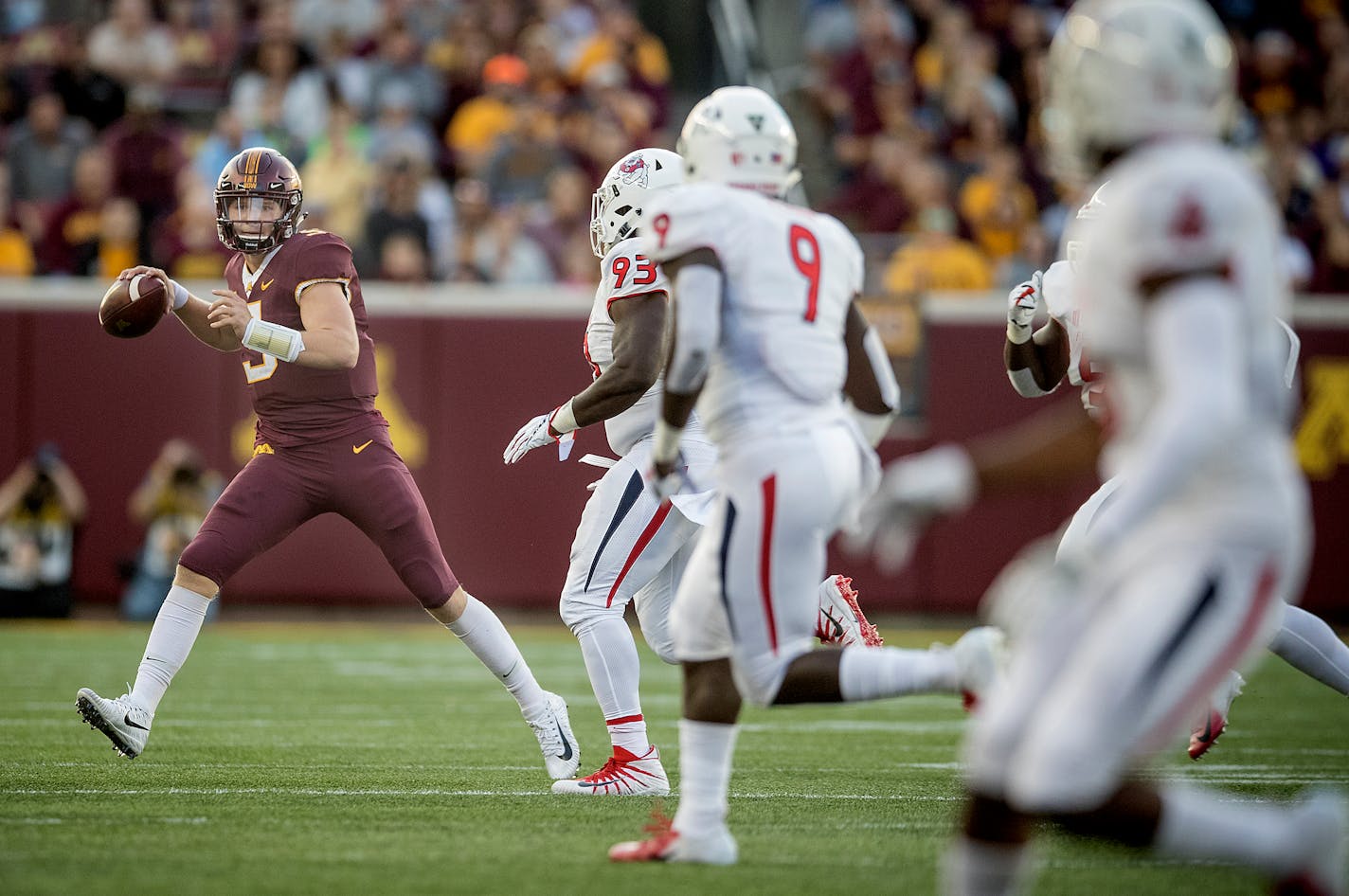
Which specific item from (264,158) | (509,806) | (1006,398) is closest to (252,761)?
(509,806)

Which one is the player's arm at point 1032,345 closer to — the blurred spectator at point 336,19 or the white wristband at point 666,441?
the white wristband at point 666,441

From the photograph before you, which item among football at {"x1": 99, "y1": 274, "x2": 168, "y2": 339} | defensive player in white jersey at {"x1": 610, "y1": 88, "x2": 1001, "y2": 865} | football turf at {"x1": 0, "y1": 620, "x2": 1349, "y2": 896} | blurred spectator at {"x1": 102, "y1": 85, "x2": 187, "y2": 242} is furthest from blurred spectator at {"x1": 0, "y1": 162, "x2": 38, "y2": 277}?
defensive player in white jersey at {"x1": 610, "y1": 88, "x2": 1001, "y2": 865}

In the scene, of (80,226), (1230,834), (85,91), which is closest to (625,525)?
(1230,834)

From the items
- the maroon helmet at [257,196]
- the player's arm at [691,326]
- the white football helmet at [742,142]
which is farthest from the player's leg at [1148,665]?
the maroon helmet at [257,196]

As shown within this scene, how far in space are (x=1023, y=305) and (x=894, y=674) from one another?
6.25 feet

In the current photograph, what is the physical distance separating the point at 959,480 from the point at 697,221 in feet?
3.92

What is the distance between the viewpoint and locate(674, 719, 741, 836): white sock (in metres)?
4.02

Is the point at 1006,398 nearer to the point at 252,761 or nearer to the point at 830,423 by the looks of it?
the point at 252,761

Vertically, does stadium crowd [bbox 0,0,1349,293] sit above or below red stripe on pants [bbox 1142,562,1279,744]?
above

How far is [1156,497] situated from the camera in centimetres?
281

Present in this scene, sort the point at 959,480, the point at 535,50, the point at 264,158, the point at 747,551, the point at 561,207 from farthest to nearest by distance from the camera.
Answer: the point at 535,50
the point at 561,207
the point at 264,158
the point at 747,551
the point at 959,480

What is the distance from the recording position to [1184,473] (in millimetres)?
2805

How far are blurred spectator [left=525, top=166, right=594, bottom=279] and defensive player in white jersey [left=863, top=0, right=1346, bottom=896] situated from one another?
8890 millimetres

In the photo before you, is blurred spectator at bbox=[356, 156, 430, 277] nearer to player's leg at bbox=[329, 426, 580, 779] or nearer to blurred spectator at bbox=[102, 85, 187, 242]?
blurred spectator at bbox=[102, 85, 187, 242]
